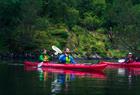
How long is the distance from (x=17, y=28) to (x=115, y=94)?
4036 centimetres

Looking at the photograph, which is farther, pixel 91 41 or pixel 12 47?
pixel 91 41

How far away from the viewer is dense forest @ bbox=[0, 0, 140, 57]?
6144 centimetres

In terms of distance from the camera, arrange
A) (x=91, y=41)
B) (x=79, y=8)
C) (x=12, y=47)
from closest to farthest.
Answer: (x=12, y=47) → (x=91, y=41) → (x=79, y=8)

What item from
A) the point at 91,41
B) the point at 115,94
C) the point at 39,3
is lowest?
the point at 115,94

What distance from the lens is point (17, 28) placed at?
6216 cm

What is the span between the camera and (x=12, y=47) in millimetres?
62094

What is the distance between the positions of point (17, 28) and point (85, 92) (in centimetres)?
3961

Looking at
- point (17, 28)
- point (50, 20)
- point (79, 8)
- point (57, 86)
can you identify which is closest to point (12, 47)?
point (17, 28)

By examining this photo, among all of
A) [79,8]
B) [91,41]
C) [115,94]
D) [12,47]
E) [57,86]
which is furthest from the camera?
[79,8]

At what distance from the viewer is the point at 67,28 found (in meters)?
66.8

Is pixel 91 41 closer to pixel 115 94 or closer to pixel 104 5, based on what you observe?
pixel 104 5

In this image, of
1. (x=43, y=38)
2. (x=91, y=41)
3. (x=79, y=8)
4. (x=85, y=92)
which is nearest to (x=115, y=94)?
(x=85, y=92)

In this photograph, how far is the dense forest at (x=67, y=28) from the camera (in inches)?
2419

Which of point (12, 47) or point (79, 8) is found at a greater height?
point (79, 8)
